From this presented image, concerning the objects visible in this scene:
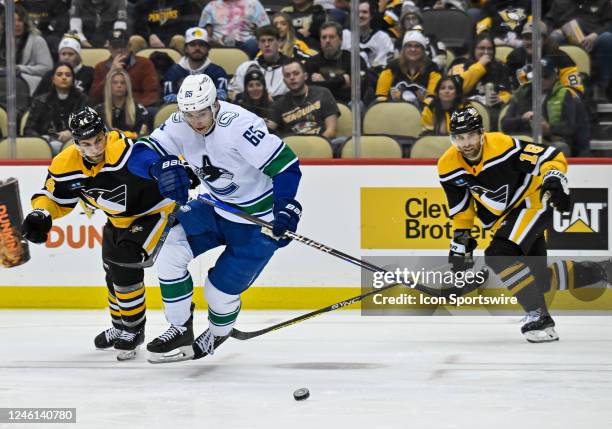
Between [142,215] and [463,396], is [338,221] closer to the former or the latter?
[142,215]

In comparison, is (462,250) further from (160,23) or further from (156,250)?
(160,23)

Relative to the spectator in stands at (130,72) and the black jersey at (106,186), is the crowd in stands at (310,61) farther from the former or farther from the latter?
the black jersey at (106,186)

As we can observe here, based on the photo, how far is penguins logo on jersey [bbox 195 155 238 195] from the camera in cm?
517

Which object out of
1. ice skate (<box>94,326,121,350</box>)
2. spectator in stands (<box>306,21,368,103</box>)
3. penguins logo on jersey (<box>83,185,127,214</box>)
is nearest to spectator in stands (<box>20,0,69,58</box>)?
spectator in stands (<box>306,21,368,103</box>)

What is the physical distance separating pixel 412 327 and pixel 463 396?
2145 mm

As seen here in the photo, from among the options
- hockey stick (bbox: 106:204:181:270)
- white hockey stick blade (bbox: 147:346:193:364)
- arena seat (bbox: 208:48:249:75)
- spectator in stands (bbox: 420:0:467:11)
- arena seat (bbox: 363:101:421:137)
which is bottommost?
white hockey stick blade (bbox: 147:346:193:364)

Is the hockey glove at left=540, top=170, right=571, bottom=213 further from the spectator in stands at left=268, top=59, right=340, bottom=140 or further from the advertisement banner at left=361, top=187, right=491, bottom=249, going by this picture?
the spectator in stands at left=268, top=59, right=340, bottom=140

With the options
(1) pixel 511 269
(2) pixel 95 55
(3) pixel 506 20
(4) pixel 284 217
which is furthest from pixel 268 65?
(4) pixel 284 217

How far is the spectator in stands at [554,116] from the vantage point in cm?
715

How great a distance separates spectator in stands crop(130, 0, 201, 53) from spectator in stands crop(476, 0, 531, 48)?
A: 73.0 inches

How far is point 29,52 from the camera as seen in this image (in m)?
7.51

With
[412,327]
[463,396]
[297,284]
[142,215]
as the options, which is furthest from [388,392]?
[297,284]

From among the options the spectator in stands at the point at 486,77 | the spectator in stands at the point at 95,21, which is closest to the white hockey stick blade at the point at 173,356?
the spectator in stands at the point at 486,77

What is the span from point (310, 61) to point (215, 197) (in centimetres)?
225
